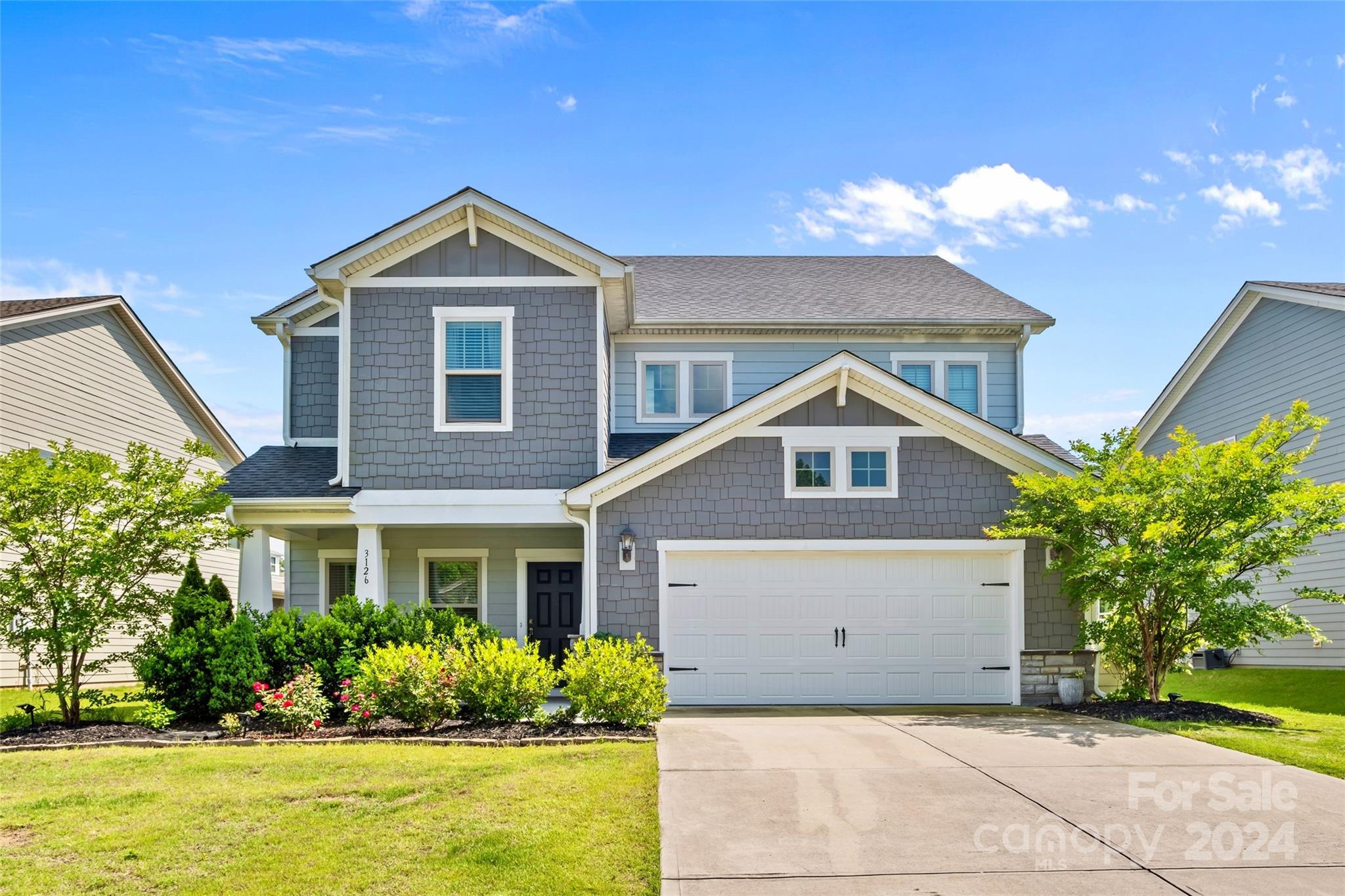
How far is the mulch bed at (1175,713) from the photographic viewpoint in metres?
11.7

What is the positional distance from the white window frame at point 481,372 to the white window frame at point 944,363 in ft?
22.3

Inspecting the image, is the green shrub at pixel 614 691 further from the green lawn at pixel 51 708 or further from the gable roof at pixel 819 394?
the green lawn at pixel 51 708

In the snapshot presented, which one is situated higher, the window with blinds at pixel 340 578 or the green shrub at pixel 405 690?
the window with blinds at pixel 340 578

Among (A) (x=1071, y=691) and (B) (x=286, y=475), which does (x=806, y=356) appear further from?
(B) (x=286, y=475)

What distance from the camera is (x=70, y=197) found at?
15945mm

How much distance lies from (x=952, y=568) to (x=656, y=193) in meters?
8.39

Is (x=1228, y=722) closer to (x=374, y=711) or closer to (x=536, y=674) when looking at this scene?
A: (x=536, y=674)

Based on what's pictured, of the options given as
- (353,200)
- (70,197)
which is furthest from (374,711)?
(70,197)

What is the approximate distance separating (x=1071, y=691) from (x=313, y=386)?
12305mm

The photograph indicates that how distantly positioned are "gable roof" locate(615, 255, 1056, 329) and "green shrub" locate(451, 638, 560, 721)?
24.0 feet

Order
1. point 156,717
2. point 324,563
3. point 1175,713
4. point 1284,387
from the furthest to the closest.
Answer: point 1284,387 → point 324,563 → point 1175,713 → point 156,717

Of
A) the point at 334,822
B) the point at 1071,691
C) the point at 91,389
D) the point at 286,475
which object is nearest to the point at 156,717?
the point at 286,475

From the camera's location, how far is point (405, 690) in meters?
10.7

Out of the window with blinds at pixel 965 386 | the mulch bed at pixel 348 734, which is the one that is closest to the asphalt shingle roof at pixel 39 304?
the mulch bed at pixel 348 734
